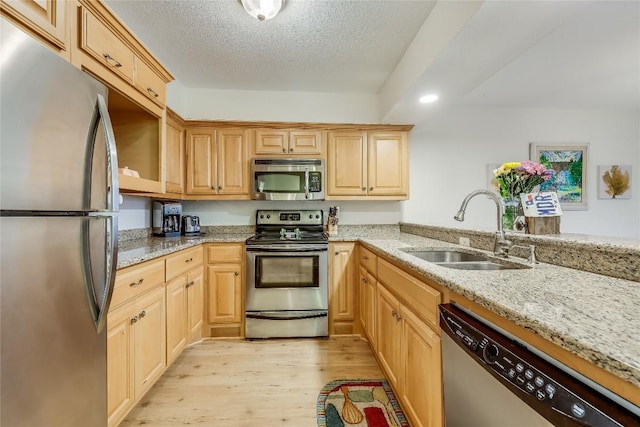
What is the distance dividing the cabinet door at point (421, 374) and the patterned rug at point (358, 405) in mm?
208

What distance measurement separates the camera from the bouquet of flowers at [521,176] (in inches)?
64.7

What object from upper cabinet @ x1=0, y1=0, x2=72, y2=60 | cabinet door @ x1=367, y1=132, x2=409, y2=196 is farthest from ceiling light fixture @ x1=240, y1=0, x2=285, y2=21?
cabinet door @ x1=367, y1=132, x2=409, y2=196

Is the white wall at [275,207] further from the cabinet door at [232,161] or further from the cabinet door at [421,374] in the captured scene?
the cabinet door at [421,374]

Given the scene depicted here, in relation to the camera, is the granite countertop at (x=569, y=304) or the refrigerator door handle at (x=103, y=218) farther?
the refrigerator door handle at (x=103, y=218)

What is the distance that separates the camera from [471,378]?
2.88 ft

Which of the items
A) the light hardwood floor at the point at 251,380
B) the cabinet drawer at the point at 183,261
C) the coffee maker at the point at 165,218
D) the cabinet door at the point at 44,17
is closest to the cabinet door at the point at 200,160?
the coffee maker at the point at 165,218

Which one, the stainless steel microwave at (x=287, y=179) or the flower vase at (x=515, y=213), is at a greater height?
the stainless steel microwave at (x=287, y=179)

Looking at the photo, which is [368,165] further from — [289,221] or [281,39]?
[281,39]

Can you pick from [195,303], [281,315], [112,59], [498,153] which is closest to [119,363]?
[195,303]

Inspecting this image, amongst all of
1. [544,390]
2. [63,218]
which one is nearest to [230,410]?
[63,218]

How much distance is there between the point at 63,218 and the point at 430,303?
140 centimetres

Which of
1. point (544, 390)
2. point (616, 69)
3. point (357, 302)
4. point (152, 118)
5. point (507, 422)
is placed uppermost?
point (616, 69)

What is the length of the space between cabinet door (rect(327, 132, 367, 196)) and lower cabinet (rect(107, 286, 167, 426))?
6.05 ft

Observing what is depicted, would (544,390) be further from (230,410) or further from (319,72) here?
(319,72)
